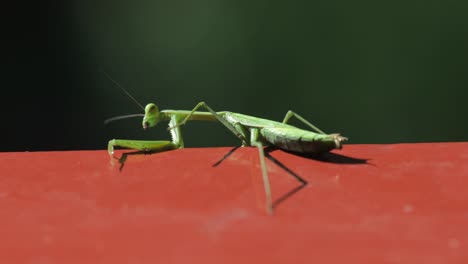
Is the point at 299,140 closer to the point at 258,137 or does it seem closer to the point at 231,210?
the point at 258,137

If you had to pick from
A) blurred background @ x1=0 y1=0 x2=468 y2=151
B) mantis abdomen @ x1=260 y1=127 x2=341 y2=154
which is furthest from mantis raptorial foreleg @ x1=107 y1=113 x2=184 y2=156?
blurred background @ x1=0 y1=0 x2=468 y2=151

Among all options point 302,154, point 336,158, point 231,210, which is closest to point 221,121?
point 302,154

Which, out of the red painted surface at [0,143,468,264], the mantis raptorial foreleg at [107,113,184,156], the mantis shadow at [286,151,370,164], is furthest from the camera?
the mantis raptorial foreleg at [107,113,184,156]

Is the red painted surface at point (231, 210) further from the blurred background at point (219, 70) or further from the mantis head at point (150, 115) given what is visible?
the blurred background at point (219, 70)

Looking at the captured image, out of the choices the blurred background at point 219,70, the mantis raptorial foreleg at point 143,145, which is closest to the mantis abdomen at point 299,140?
the mantis raptorial foreleg at point 143,145

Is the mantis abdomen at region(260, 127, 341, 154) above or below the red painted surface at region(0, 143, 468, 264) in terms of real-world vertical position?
below

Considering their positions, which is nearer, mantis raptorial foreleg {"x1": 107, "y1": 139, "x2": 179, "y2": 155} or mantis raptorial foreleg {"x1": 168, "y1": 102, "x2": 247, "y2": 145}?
mantis raptorial foreleg {"x1": 107, "y1": 139, "x2": 179, "y2": 155}

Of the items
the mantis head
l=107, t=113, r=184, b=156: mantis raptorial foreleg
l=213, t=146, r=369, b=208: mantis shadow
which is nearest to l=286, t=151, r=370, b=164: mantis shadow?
l=213, t=146, r=369, b=208: mantis shadow

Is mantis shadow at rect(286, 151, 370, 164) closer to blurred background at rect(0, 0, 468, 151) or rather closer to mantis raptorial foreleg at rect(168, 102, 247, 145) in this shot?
mantis raptorial foreleg at rect(168, 102, 247, 145)

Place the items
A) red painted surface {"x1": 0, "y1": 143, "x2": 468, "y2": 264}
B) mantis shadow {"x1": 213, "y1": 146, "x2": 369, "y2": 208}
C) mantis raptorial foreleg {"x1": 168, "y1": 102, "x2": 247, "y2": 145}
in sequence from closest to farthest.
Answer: red painted surface {"x1": 0, "y1": 143, "x2": 468, "y2": 264}, mantis shadow {"x1": 213, "y1": 146, "x2": 369, "y2": 208}, mantis raptorial foreleg {"x1": 168, "y1": 102, "x2": 247, "y2": 145}
